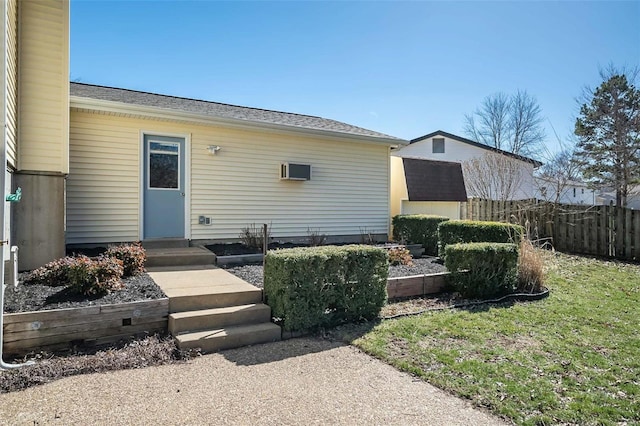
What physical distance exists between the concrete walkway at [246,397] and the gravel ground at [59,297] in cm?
101

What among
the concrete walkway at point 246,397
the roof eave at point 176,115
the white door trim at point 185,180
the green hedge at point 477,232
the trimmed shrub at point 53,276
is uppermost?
the roof eave at point 176,115

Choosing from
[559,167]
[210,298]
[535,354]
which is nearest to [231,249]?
[210,298]

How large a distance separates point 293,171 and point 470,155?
1364 cm

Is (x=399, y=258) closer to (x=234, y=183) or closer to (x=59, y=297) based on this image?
(x=234, y=183)

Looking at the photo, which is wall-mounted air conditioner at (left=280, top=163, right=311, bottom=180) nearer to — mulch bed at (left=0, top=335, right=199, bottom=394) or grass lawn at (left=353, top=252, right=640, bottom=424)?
grass lawn at (left=353, top=252, right=640, bottom=424)

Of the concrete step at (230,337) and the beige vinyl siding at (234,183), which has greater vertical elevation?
the beige vinyl siding at (234,183)

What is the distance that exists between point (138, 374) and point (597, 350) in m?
4.22

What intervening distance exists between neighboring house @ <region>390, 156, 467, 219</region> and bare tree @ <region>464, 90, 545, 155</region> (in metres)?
13.5

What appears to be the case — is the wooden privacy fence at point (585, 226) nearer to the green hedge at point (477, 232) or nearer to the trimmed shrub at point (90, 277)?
the green hedge at point (477, 232)

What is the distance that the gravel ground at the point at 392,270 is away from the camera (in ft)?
17.9

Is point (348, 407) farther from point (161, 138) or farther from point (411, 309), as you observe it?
point (161, 138)

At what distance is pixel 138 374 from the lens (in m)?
3.12

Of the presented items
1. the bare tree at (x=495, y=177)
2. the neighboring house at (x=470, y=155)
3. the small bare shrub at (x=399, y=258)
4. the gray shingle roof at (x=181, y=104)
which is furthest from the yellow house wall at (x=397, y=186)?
the bare tree at (x=495, y=177)

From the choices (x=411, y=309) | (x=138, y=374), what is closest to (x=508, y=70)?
(x=411, y=309)
